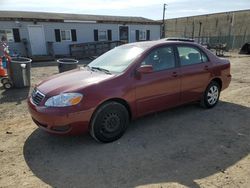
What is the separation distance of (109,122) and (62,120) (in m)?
0.80

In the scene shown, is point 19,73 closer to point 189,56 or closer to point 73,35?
point 189,56

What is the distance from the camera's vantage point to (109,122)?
4.01 metres

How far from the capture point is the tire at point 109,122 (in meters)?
→ 3.87

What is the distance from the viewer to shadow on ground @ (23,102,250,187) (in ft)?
10.4

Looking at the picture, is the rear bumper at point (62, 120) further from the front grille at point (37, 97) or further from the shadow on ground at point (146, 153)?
the shadow on ground at point (146, 153)

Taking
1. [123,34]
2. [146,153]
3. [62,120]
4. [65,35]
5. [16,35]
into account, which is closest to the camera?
[62,120]

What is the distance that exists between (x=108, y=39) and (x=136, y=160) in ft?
67.0

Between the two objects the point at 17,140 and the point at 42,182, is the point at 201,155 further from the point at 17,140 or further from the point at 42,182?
the point at 17,140

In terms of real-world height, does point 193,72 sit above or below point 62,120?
above

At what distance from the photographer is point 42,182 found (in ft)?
10.1

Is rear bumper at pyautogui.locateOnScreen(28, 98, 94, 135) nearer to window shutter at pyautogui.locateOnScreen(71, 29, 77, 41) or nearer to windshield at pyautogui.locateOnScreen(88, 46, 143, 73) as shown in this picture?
windshield at pyautogui.locateOnScreen(88, 46, 143, 73)

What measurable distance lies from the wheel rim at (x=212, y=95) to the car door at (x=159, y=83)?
1.10m

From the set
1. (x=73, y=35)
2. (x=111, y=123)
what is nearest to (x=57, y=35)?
(x=73, y=35)

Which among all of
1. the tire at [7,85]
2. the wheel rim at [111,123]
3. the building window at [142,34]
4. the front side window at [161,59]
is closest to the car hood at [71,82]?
the wheel rim at [111,123]
